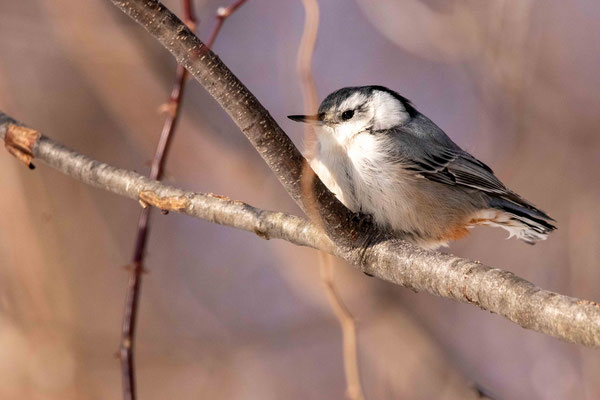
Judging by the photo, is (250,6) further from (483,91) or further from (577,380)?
(577,380)

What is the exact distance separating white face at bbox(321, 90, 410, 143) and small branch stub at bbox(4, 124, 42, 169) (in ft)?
2.93

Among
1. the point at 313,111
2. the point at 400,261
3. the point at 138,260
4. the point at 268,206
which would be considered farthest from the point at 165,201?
the point at 268,206

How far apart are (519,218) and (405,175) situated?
1.37 feet

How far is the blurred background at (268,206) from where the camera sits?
267 centimetres

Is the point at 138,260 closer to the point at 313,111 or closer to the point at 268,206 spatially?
the point at 313,111

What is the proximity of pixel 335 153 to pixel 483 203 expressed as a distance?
0.54 m

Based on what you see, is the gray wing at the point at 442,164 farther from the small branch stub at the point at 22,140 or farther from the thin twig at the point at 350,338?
the small branch stub at the point at 22,140

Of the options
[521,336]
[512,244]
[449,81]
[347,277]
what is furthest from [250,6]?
[521,336]

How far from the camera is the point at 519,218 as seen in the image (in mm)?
2152

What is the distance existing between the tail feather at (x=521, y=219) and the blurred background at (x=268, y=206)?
0.30m

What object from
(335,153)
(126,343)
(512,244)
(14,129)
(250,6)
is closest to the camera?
(126,343)

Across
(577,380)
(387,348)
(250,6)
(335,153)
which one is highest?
(250,6)

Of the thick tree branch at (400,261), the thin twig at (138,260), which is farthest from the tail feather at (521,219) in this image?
the thin twig at (138,260)

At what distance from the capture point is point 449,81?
3.00 m
